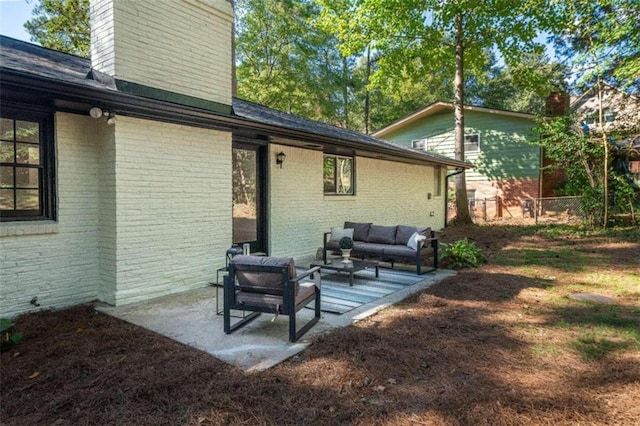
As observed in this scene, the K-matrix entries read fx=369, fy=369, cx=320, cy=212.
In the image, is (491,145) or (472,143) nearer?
(491,145)

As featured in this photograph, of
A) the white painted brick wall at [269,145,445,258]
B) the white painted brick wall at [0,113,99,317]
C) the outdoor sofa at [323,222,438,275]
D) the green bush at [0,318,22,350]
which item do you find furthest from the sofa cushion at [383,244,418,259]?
the green bush at [0,318,22,350]

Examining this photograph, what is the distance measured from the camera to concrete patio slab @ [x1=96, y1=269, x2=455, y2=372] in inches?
137

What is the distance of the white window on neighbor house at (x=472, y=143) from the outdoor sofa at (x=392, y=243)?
1352cm

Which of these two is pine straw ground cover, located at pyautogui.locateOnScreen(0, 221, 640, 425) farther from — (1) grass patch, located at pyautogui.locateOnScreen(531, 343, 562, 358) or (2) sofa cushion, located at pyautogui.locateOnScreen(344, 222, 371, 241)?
(2) sofa cushion, located at pyautogui.locateOnScreen(344, 222, 371, 241)

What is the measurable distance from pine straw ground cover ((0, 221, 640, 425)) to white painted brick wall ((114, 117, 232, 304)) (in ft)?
3.03

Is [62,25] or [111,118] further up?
[62,25]

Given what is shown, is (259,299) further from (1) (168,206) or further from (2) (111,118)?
(2) (111,118)

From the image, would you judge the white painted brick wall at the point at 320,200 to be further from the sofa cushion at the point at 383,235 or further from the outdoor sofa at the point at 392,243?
the sofa cushion at the point at 383,235

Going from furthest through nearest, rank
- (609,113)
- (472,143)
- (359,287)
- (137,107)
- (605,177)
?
(472,143), (609,113), (605,177), (359,287), (137,107)

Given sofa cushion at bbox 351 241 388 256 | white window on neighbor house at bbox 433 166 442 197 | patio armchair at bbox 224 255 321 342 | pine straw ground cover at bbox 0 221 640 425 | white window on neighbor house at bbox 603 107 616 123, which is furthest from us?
white window on neighbor house at bbox 603 107 616 123

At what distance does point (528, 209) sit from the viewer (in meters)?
Answer: 17.4

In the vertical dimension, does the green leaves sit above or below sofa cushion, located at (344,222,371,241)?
above

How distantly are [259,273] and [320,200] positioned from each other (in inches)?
207

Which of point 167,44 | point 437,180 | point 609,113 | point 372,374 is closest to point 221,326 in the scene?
point 372,374
